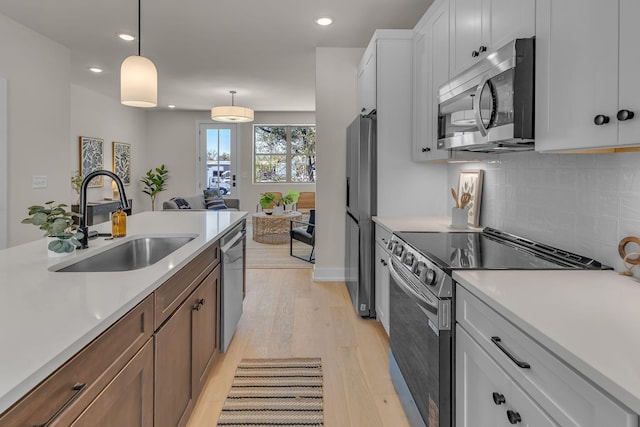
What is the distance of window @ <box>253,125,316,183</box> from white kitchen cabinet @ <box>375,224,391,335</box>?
6.30 m

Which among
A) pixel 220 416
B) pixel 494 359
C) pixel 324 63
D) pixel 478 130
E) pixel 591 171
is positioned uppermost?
Result: pixel 324 63

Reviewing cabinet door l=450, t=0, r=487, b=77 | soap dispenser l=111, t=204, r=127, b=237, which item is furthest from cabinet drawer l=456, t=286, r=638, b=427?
soap dispenser l=111, t=204, r=127, b=237

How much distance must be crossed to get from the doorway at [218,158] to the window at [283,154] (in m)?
0.49

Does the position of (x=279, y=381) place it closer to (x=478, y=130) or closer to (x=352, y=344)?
(x=352, y=344)

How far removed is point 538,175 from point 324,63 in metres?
3.15

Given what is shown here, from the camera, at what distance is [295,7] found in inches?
139

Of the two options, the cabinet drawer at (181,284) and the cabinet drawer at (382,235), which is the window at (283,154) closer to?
the cabinet drawer at (382,235)

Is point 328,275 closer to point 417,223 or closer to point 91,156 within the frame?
point 417,223

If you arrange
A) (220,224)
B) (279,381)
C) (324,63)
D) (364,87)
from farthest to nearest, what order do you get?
(324,63)
(364,87)
(220,224)
(279,381)

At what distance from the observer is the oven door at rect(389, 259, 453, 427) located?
61.9 inches

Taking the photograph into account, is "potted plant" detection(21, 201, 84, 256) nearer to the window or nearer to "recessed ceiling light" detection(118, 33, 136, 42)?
"recessed ceiling light" detection(118, 33, 136, 42)

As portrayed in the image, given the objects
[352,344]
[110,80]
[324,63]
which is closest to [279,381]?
[352,344]

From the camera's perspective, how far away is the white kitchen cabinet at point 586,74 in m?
1.13

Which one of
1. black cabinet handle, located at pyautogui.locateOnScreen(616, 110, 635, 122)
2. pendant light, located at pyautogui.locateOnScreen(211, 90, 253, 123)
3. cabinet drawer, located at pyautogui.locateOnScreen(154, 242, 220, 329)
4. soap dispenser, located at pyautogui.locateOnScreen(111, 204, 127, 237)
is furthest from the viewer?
pendant light, located at pyautogui.locateOnScreen(211, 90, 253, 123)
